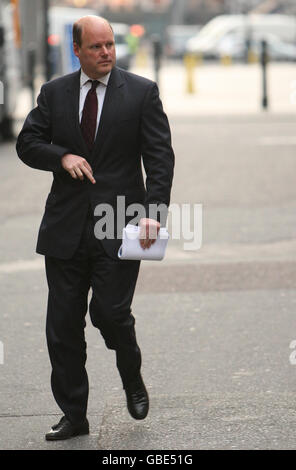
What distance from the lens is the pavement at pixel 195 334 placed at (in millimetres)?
5219

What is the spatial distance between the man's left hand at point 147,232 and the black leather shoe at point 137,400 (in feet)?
2.28

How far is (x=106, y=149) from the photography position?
4988 millimetres

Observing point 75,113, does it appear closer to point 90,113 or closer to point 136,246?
point 90,113

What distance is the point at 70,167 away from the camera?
488cm

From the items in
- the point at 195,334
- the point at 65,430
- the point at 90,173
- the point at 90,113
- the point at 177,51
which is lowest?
the point at 177,51

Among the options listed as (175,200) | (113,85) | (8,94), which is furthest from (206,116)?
(113,85)

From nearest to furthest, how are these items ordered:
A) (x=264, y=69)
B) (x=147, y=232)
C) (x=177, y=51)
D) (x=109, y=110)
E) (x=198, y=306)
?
1. (x=147, y=232)
2. (x=109, y=110)
3. (x=198, y=306)
4. (x=264, y=69)
5. (x=177, y=51)

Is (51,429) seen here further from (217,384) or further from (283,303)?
(283,303)

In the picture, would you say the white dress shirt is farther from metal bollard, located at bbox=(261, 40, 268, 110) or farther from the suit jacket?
metal bollard, located at bbox=(261, 40, 268, 110)

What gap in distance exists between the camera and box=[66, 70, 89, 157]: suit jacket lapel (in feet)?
16.3

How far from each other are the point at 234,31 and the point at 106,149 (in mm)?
51042

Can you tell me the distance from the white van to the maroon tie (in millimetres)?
47570

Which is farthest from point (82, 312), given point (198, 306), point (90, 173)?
point (198, 306)

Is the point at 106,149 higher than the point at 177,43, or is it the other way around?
the point at 106,149
